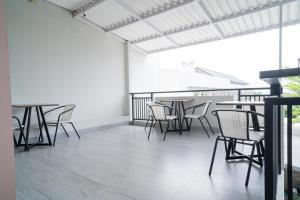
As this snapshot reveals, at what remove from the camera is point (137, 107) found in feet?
19.1

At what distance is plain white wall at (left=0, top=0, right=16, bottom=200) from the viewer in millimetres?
791

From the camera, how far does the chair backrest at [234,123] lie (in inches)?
69.9

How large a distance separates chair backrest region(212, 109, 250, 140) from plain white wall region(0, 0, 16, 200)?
5.54 ft

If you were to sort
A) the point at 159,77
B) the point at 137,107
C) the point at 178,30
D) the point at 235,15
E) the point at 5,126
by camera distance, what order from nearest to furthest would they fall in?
the point at 5,126
the point at 235,15
the point at 178,30
the point at 137,107
the point at 159,77

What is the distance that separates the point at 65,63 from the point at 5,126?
3.80 m

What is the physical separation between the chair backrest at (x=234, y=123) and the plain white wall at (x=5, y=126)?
1.69 meters

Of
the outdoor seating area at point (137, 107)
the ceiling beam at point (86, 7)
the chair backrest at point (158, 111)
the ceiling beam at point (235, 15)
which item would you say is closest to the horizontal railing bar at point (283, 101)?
the outdoor seating area at point (137, 107)

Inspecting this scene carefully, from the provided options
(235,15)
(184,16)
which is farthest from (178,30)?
(235,15)

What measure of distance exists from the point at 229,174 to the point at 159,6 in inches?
143

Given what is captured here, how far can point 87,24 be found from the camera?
475cm

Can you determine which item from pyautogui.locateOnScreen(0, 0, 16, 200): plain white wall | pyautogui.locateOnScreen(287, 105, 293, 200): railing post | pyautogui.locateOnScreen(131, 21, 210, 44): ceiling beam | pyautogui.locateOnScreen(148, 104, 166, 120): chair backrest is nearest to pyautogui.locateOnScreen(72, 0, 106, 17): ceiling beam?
pyautogui.locateOnScreen(131, 21, 210, 44): ceiling beam

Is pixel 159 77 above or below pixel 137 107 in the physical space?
above

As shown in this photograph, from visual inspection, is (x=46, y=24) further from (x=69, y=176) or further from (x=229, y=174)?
(x=229, y=174)

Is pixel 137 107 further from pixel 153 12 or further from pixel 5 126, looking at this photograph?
pixel 5 126
